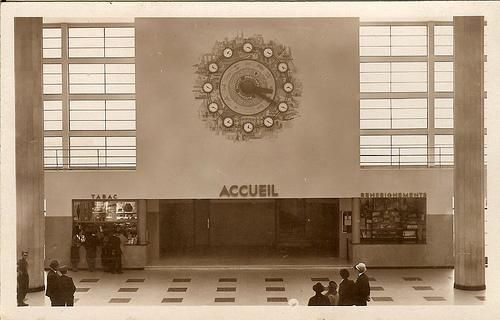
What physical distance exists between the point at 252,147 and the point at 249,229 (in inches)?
169

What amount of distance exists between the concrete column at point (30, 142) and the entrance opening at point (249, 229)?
473 cm

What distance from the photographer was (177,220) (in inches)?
725

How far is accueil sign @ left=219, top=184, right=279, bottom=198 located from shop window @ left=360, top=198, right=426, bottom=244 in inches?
105

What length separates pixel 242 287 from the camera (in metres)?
13.9

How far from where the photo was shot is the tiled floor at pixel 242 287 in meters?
12.8

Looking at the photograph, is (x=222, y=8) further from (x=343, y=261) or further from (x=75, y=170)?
(x=343, y=261)

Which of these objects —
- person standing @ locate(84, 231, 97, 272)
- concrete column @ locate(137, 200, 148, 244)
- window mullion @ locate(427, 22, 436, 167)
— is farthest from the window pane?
window mullion @ locate(427, 22, 436, 167)

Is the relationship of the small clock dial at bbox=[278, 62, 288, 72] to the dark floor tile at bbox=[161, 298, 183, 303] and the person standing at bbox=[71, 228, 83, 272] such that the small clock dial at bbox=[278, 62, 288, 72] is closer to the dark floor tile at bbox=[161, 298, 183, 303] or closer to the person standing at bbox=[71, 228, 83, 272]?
the dark floor tile at bbox=[161, 298, 183, 303]

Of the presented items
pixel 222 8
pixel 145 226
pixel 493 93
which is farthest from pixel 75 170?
pixel 493 93

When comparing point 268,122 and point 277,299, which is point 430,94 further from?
point 277,299

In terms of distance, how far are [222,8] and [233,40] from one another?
7984mm

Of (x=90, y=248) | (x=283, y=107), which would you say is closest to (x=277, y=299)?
(x=283, y=107)

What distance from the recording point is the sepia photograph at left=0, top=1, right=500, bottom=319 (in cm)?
1287

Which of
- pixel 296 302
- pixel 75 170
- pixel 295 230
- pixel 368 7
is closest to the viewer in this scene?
pixel 368 7
